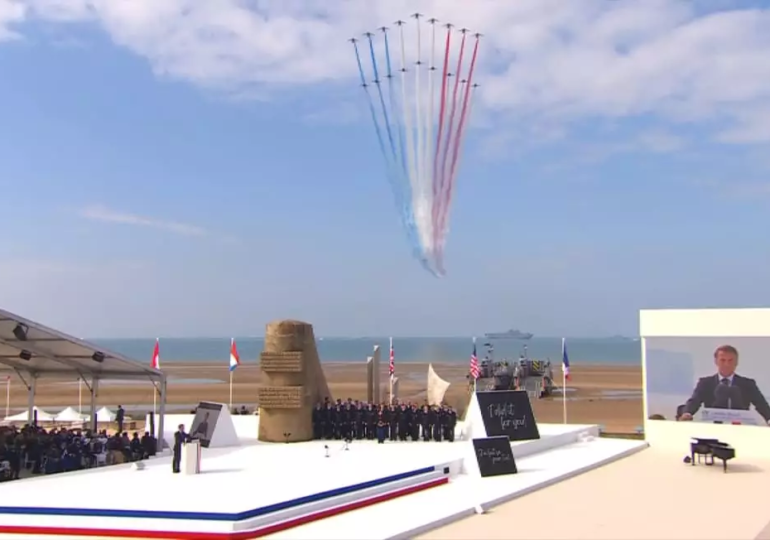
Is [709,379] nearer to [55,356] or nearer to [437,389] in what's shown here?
[437,389]

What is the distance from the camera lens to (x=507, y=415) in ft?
63.4

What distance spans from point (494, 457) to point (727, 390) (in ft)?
28.6

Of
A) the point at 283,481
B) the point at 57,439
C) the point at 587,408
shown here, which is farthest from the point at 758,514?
the point at 587,408

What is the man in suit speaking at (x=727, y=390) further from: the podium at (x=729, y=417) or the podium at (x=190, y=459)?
the podium at (x=190, y=459)

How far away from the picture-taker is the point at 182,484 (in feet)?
45.4

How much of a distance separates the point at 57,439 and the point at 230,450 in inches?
157

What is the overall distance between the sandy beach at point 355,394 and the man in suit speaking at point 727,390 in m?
7.27

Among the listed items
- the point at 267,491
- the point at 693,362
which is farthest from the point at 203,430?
the point at 693,362

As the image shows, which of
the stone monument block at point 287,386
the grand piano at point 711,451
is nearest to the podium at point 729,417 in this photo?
the grand piano at point 711,451

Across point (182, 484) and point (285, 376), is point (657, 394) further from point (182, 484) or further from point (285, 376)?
point (182, 484)

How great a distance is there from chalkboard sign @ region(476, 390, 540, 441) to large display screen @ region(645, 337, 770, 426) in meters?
5.12

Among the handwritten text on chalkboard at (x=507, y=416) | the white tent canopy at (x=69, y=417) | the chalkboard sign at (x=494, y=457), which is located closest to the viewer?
the chalkboard sign at (x=494, y=457)

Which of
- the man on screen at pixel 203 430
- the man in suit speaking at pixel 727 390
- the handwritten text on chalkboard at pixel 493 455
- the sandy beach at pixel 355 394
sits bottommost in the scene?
the sandy beach at pixel 355 394

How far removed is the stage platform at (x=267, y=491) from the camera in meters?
11.5
